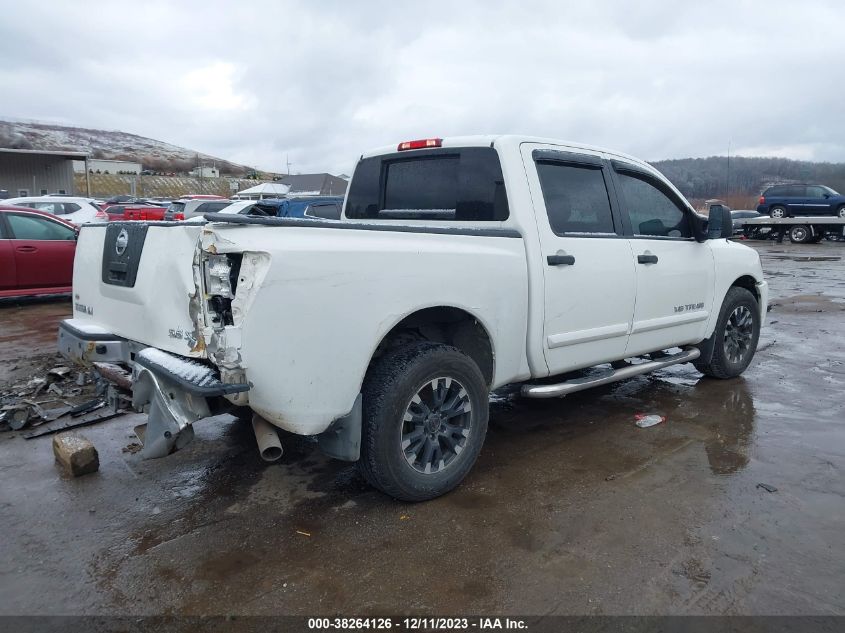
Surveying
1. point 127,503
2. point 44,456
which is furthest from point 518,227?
point 44,456

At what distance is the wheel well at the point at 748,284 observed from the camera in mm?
5723

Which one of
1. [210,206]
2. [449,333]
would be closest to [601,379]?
[449,333]

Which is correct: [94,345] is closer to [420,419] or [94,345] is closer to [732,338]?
[420,419]

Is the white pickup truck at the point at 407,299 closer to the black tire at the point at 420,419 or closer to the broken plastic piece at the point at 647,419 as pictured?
the black tire at the point at 420,419

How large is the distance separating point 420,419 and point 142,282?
159 centimetres

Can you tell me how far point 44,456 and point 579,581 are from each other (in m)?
3.41

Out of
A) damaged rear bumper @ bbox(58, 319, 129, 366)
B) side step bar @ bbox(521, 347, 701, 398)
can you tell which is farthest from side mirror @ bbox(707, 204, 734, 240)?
damaged rear bumper @ bbox(58, 319, 129, 366)

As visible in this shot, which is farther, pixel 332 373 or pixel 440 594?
pixel 332 373

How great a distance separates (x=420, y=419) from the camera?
3316mm

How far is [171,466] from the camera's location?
3936 millimetres

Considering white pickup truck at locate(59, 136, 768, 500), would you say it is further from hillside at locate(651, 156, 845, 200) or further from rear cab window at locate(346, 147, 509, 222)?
hillside at locate(651, 156, 845, 200)

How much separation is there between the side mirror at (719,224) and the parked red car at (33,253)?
8.90m

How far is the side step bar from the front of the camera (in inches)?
152

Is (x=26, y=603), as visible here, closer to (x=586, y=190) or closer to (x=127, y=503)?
(x=127, y=503)
